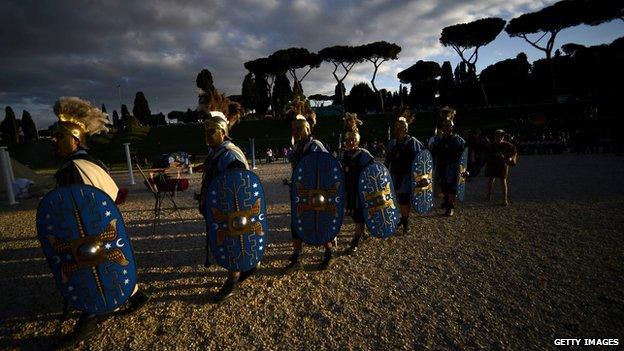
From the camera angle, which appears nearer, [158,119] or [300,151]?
[300,151]

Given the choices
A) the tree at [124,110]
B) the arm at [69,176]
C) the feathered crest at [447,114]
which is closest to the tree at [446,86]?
the feathered crest at [447,114]

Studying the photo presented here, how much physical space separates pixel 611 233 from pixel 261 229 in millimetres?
5605

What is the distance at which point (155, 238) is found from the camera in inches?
217

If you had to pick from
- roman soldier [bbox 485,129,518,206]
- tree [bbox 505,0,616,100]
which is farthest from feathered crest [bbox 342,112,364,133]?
Result: tree [bbox 505,0,616,100]

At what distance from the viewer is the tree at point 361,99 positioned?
174ft

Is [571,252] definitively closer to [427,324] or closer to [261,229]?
[427,324]

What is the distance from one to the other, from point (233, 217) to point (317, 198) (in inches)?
43.2

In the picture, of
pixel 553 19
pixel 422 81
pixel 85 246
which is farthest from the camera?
pixel 422 81

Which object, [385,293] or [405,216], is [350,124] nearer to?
[405,216]

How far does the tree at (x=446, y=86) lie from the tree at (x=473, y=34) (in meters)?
4.32

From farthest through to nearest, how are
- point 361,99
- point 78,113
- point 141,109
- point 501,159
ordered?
point 361,99 → point 141,109 → point 501,159 → point 78,113

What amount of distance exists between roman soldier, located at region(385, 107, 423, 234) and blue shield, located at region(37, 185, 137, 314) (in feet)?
13.5

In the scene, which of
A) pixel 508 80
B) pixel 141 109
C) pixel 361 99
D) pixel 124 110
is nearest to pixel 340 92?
pixel 361 99

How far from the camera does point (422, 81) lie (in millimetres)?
49188
